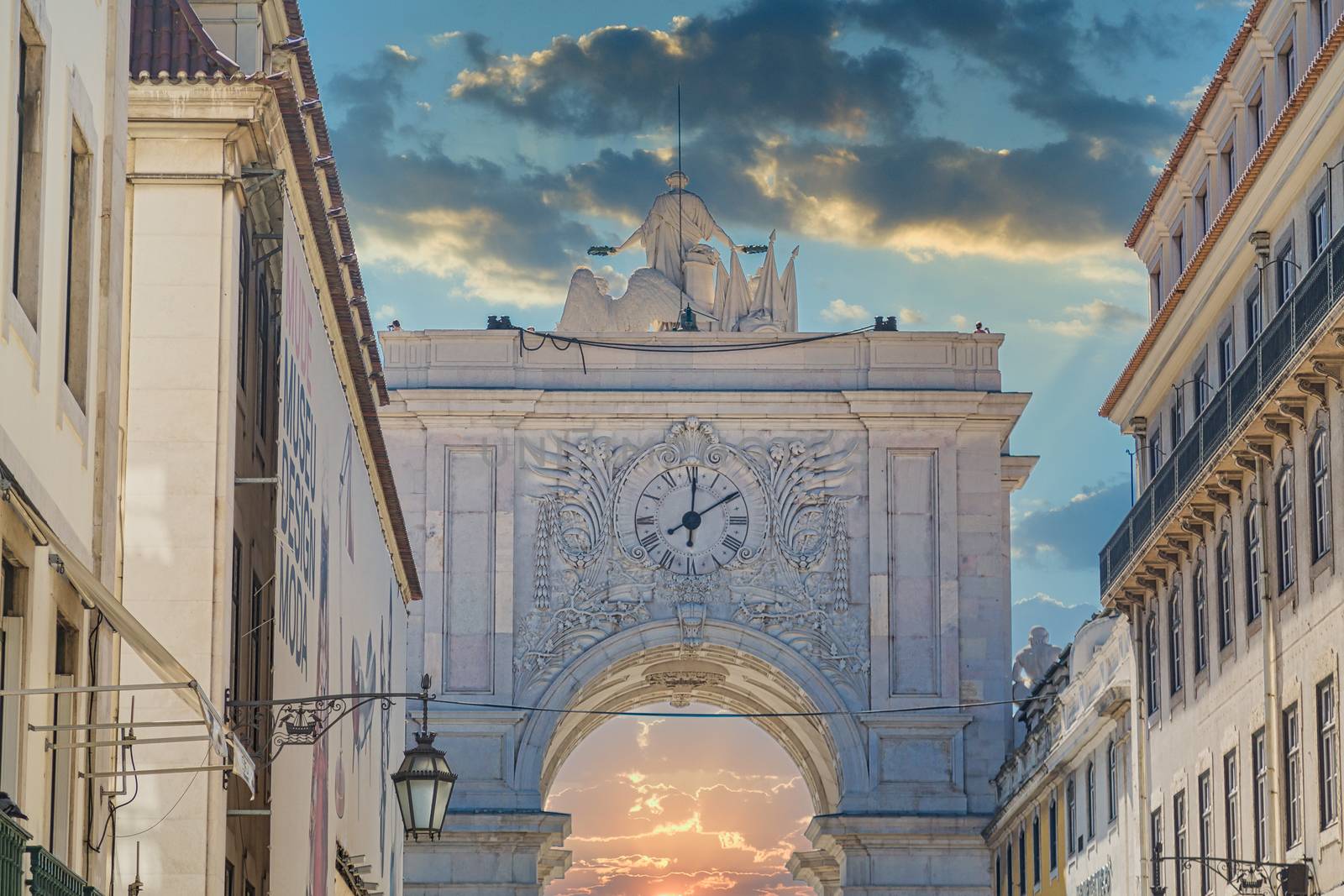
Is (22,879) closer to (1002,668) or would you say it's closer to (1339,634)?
(1339,634)

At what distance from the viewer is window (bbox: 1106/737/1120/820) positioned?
50.0 m

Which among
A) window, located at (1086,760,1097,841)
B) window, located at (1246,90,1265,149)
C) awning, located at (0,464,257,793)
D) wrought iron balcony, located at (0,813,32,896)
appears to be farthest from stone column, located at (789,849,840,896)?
wrought iron balcony, located at (0,813,32,896)

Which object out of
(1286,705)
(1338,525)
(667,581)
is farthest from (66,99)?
(667,581)

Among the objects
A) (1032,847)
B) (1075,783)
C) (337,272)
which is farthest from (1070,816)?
(337,272)

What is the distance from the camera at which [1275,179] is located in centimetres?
3747

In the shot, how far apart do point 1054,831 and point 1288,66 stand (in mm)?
23401

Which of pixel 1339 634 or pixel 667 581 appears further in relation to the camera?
pixel 667 581

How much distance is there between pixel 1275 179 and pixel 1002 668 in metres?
32.0

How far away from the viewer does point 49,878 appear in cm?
1545

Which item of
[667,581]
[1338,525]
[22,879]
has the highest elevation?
[667,581]

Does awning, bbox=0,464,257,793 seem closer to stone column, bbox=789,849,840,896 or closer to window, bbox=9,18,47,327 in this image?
window, bbox=9,18,47,327

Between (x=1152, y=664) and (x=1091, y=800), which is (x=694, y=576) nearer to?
(x=1091, y=800)

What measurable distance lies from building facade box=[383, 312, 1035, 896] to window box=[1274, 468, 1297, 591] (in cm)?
3066

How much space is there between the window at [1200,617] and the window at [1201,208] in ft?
19.3
